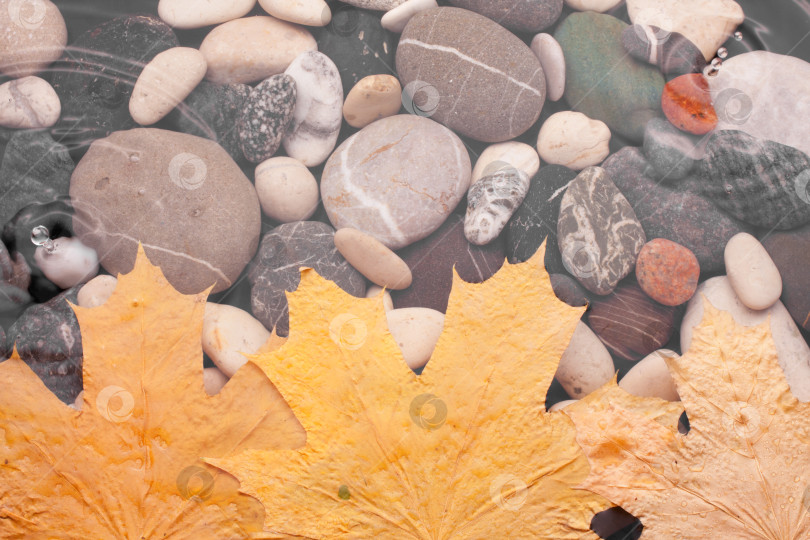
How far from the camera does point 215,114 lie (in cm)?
108

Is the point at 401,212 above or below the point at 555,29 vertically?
below

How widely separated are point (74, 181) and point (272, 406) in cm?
59

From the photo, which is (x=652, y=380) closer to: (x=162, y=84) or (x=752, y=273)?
(x=752, y=273)

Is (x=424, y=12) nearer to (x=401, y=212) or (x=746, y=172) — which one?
(x=401, y=212)

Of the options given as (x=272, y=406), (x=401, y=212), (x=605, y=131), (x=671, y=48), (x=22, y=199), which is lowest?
(x=22, y=199)

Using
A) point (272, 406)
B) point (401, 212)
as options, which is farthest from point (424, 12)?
point (272, 406)

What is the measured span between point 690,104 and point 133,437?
114cm

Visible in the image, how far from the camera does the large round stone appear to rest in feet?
3.27

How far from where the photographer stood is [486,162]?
1.07m

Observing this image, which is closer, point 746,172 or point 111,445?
point 111,445

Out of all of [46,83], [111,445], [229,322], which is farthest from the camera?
[46,83]

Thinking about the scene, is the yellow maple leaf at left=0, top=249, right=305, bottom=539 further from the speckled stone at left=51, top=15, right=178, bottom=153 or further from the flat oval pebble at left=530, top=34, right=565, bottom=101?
the flat oval pebble at left=530, top=34, right=565, bottom=101

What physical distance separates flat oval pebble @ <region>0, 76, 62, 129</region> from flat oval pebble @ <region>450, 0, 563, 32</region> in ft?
2.66

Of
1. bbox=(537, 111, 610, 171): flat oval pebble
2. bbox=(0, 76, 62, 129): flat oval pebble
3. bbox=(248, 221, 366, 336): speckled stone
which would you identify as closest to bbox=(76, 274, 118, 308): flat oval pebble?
bbox=(248, 221, 366, 336): speckled stone
